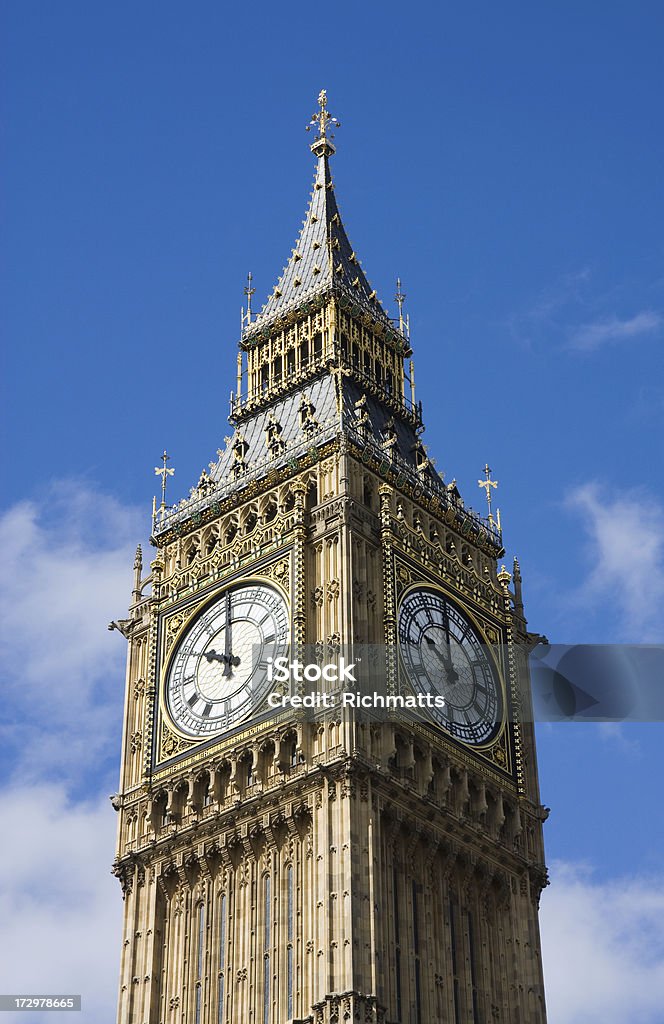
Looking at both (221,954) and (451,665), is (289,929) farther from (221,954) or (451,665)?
(451,665)

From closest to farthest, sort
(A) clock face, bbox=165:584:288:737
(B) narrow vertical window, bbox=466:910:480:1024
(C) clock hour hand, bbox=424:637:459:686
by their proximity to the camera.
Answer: (B) narrow vertical window, bbox=466:910:480:1024 < (A) clock face, bbox=165:584:288:737 < (C) clock hour hand, bbox=424:637:459:686

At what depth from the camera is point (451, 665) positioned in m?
46.4

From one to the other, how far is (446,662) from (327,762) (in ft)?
20.7

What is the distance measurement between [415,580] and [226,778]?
8541 millimetres

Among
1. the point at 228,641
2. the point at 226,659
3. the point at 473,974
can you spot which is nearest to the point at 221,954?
the point at 473,974

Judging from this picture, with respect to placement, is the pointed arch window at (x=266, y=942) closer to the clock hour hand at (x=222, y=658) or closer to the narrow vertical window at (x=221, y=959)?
the narrow vertical window at (x=221, y=959)

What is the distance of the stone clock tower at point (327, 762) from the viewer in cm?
4047

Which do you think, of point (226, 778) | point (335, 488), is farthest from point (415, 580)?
point (226, 778)

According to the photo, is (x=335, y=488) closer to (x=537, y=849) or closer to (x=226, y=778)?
(x=226, y=778)

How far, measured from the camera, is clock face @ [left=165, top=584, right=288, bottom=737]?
4497cm

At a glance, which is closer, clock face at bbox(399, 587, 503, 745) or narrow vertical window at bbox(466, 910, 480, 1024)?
narrow vertical window at bbox(466, 910, 480, 1024)

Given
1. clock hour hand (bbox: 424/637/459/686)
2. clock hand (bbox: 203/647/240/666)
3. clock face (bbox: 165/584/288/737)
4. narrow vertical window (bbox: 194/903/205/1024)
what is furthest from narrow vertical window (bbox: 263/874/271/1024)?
clock hour hand (bbox: 424/637/459/686)

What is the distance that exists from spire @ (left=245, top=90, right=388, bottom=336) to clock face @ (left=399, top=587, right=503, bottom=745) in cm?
1517

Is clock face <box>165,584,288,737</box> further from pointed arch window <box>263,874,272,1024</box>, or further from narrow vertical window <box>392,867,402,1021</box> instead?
narrow vertical window <box>392,867,402,1021</box>
